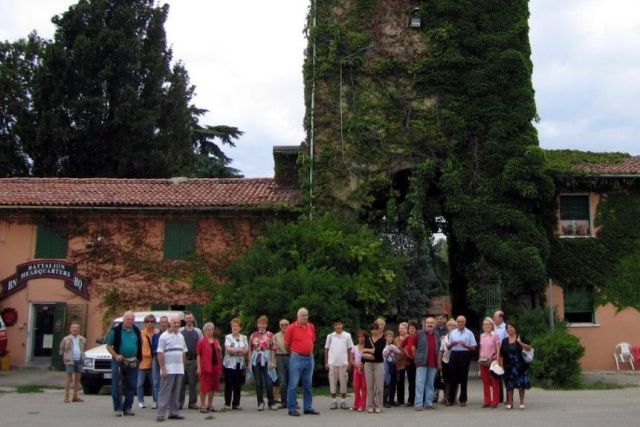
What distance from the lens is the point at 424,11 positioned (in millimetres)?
24828

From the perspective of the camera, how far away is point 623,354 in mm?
22906

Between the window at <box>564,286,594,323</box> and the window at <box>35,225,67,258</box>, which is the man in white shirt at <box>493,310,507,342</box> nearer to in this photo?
the window at <box>564,286,594,323</box>

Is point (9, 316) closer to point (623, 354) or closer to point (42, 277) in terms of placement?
point (42, 277)

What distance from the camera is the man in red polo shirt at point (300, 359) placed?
1241 cm

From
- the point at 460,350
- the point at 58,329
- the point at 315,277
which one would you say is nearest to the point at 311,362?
the point at 460,350

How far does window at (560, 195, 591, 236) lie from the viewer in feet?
79.0

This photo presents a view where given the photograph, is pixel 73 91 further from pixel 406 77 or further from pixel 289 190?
pixel 406 77

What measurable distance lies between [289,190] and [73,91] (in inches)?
699

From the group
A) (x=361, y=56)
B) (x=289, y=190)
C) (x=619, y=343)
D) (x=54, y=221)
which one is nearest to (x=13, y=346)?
(x=54, y=221)

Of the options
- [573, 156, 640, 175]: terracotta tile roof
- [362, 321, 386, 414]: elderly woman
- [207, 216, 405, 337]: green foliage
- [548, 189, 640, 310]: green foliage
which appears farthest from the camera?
[573, 156, 640, 175]: terracotta tile roof

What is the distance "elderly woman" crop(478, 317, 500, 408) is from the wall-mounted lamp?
14.7 meters

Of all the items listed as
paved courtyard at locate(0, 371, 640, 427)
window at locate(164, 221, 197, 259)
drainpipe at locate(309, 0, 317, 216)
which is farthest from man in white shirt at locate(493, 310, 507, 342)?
window at locate(164, 221, 197, 259)

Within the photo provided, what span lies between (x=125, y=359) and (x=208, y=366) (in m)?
1.51

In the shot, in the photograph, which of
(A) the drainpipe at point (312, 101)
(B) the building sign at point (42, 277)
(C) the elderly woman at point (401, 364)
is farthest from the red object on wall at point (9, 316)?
(C) the elderly woman at point (401, 364)
